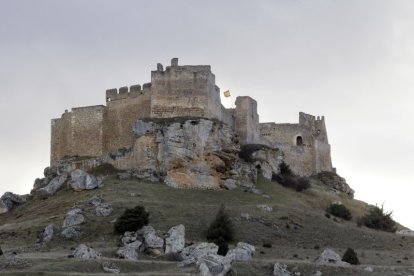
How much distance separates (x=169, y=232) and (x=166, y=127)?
15.5 m

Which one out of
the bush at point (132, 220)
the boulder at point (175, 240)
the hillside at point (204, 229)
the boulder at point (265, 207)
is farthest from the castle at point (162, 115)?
the boulder at point (175, 240)

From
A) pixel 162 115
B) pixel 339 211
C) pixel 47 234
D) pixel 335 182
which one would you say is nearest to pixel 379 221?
pixel 339 211

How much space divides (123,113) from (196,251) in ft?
80.5

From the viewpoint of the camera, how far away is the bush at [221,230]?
1902 inches

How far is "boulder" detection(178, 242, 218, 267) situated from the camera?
41084 millimetres

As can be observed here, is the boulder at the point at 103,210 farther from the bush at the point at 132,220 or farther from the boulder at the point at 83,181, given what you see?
the boulder at the point at 83,181

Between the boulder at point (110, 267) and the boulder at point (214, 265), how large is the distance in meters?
3.82

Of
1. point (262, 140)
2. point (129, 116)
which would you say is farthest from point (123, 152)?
point (262, 140)

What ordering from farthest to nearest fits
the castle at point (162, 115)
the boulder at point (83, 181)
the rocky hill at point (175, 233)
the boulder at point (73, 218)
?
1. the castle at point (162, 115)
2. the boulder at point (83, 181)
3. the boulder at point (73, 218)
4. the rocky hill at point (175, 233)

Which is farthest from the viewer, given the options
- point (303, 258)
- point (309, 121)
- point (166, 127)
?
point (309, 121)

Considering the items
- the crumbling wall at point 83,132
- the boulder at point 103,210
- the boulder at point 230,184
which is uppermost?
the crumbling wall at point 83,132

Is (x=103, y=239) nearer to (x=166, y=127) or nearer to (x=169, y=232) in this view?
(x=169, y=232)

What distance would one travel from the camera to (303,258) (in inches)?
1844

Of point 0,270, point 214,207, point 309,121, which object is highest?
point 309,121
